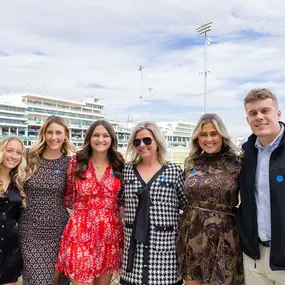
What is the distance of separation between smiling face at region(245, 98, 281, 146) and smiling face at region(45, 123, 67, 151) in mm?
1811

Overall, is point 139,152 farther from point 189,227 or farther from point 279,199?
point 279,199

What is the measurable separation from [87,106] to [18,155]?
83.2 metres

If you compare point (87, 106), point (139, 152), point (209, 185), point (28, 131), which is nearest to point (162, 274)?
point (209, 185)

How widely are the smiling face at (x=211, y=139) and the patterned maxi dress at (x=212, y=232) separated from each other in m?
0.17

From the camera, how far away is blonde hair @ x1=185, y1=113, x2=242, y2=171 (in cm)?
288

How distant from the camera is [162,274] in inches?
110

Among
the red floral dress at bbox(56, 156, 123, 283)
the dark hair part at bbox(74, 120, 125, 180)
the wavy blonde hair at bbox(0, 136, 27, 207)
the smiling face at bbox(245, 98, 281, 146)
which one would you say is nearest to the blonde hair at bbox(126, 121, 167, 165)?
the dark hair part at bbox(74, 120, 125, 180)

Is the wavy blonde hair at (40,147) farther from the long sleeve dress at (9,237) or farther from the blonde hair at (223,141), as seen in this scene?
the blonde hair at (223,141)

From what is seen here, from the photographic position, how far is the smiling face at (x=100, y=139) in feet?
10.3

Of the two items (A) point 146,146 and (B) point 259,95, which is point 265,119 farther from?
(A) point 146,146

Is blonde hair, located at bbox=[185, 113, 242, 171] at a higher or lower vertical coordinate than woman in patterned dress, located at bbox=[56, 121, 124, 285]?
higher

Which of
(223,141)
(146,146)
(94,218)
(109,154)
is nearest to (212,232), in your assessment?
(223,141)

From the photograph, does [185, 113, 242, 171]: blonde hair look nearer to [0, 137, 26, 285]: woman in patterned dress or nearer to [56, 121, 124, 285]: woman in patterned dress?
[56, 121, 124, 285]: woman in patterned dress

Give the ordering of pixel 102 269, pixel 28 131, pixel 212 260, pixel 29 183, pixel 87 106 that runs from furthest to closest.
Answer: pixel 87 106, pixel 28 131, pixel 29 183, pixel 102 269, pixel 212 260
